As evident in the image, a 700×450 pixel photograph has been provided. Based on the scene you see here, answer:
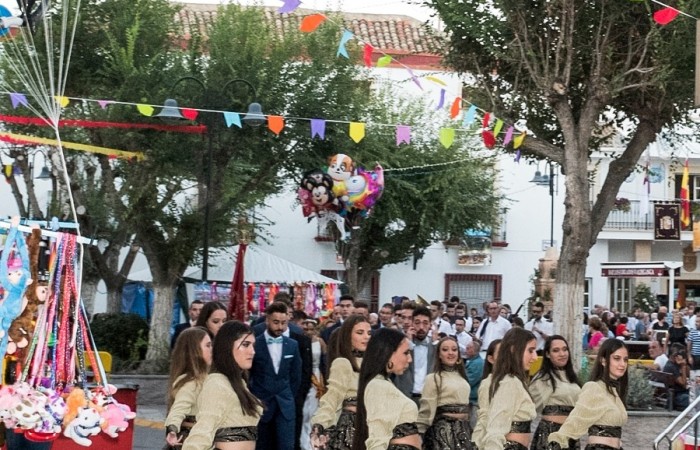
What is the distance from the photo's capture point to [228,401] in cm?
810

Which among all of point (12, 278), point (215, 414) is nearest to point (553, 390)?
point (215, 414)

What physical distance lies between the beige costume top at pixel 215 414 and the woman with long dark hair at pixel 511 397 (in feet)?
6.77

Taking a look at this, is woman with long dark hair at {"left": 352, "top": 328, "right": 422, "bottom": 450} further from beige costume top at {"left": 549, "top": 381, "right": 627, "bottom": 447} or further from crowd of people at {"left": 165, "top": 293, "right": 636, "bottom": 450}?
beige costume top at {"left": 549, "top": 381, "right": 627, "bottom": 447}

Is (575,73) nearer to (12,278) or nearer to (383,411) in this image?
(12,278)

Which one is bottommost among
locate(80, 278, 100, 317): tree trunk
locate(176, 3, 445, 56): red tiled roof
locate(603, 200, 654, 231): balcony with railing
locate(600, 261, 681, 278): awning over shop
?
locate(80, 278, 100, 317): tree trunk

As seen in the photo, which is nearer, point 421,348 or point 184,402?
point 184,402

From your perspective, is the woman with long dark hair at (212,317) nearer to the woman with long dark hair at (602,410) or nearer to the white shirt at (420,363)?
the white shirt at (420,363)

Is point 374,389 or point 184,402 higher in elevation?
point 374,389

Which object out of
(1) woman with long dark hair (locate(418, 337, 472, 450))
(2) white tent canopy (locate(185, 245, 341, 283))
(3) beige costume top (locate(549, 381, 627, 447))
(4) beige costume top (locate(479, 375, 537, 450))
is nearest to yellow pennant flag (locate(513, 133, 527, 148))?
(1) woman with long dark hair (locate(418, 337, 472, 450))

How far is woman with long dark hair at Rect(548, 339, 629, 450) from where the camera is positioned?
930cm

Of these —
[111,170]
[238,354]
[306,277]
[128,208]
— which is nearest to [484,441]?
[238,354]

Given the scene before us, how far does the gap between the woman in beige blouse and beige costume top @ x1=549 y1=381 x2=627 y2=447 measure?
2543 mm

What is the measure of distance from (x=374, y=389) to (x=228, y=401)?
2.92ft

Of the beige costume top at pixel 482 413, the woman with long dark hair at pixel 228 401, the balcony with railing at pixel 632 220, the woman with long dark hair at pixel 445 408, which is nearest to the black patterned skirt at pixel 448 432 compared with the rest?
the woman with long dark hair at pixel 445 408
